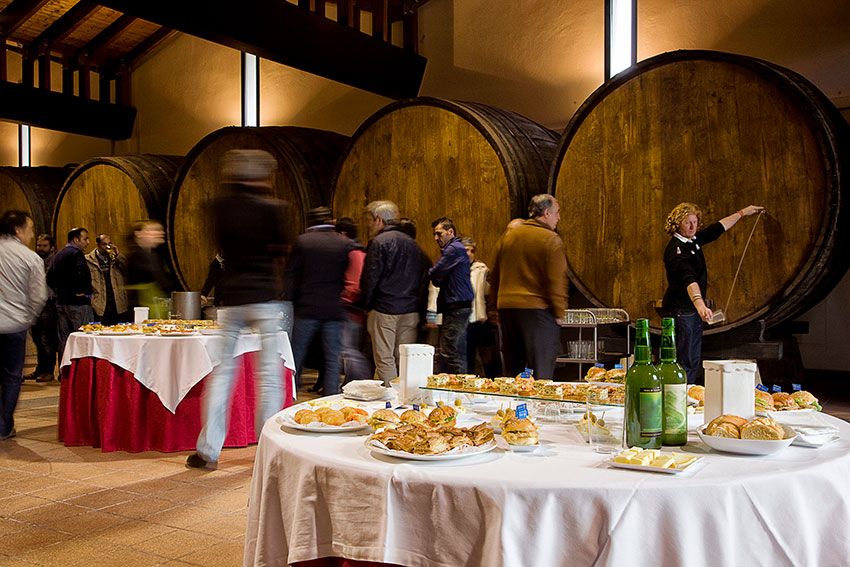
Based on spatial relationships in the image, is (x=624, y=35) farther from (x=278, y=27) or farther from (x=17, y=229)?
(x=17, y=229)

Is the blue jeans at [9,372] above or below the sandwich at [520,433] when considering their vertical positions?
below

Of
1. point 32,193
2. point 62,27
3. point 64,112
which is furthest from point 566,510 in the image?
point 62,27

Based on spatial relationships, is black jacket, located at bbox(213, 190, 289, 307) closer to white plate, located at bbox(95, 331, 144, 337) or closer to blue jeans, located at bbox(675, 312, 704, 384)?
white plate, located at bbox(95, 331, 144, 337)

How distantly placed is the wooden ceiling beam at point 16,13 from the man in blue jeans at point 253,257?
24.4 ft

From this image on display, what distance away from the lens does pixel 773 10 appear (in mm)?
5781

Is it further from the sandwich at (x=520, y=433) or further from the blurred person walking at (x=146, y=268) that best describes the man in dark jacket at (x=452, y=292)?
the sandwich at (x=520, y=433)

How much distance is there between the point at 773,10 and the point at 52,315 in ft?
21.1

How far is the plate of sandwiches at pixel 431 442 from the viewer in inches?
55.1

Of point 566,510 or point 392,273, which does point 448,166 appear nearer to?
point 392,273

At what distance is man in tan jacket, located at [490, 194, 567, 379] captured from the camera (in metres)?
3.54

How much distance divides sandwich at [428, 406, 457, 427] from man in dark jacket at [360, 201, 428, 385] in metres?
3.17

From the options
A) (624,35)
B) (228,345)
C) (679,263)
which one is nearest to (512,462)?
(228,345)

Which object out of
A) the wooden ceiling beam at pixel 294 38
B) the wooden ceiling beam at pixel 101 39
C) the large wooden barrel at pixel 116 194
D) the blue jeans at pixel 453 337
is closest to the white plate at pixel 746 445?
the blue jeans at pixel 453 337

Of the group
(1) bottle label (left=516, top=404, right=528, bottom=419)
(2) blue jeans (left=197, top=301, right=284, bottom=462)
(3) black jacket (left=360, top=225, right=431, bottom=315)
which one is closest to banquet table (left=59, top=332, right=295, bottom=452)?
(2) blue jeans (left=197, top=301, right=284, bottom=462)
